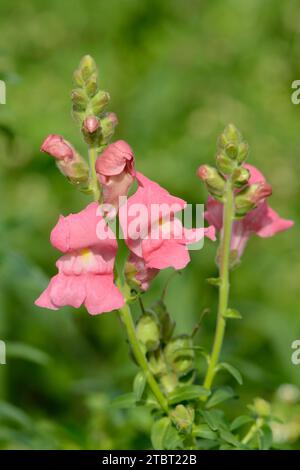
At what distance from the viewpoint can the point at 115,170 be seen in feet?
4.89

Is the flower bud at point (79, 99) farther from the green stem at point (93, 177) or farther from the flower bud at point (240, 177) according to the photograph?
the flower bud at point (240, 177)

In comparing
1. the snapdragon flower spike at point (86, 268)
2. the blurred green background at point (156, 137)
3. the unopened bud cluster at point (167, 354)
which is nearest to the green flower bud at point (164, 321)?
the unopened bud cluster at point (167, 354)

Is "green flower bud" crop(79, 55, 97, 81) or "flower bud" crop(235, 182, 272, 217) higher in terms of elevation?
"green flower bud" crop(79, 55, 97, 81)

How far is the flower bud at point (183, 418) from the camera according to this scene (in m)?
1.60

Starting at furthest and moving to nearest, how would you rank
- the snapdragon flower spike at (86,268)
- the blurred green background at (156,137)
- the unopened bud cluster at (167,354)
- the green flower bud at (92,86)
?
the blurred green background at (156,137), the unopened bud cluster at (167,354), the green flower bud at (92,86), the snapdragon flower spike at (86,268)

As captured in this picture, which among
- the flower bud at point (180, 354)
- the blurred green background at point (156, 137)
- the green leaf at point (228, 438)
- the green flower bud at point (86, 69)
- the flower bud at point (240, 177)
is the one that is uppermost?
the blurred green background at point (156, 137)

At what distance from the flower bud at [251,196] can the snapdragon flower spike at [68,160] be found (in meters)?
0.28

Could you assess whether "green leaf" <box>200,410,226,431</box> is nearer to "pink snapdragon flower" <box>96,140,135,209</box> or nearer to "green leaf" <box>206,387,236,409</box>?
"green leaf" <box>206,387,236,409</box>

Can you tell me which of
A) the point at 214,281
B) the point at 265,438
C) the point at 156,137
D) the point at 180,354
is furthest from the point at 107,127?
the point at 156,137

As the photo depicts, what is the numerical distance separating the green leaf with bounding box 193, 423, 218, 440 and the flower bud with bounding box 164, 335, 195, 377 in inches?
4.0

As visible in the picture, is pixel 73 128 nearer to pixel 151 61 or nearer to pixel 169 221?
pixel 151 61

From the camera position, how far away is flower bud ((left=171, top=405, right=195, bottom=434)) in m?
1.60

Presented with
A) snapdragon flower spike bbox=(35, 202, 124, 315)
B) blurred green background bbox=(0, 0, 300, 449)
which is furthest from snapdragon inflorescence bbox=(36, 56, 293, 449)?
blurred green background bbox=(0, 0, 300, 449)

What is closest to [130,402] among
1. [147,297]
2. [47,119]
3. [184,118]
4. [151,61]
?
[147,297]
